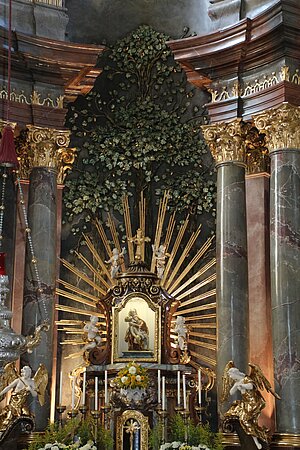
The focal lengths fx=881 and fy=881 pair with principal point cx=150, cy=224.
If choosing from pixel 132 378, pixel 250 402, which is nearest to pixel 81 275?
pixel 132 378

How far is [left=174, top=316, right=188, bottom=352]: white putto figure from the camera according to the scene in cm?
1394

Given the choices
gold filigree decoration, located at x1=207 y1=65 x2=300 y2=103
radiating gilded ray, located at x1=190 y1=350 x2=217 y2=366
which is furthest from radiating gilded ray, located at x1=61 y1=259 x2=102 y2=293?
gold filigree decoration, located at x1=207 y1=65 x2=300 y2=103

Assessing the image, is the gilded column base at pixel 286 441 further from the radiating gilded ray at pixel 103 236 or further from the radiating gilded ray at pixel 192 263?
the radiating gilded ray at pixel 103 236

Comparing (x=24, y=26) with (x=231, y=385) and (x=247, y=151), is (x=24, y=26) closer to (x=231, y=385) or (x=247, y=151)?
(x=247, y=151)

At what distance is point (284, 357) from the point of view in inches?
483

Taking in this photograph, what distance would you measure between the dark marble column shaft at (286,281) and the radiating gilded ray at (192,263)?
226 cm

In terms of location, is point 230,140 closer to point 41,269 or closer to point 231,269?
point 231,269

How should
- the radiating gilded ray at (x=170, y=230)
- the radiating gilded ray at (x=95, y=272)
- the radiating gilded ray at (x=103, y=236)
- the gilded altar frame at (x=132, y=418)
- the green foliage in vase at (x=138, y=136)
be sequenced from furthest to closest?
1. the green foliage in vase at (x=138, y=136)
2. the radiating gilded ray at (x=170, y=230)
3. the radiating gilded ray at (x=103, y=236)
4. the radiating gilded ray at (x=95, y=272)
5. the gilded altar frame at (x=132, y=418)

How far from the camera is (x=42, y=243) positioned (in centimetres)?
1330

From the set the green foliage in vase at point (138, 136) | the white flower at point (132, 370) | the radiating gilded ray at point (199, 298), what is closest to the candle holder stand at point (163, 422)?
the white flower at point (132, 370)

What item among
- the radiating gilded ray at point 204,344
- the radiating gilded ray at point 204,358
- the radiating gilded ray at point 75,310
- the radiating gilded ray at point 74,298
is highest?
the radiating gilded ray at point 74,298

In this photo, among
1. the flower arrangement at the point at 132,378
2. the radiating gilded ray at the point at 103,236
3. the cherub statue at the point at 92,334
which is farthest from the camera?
the radiating gilded ray at the point at 103,236

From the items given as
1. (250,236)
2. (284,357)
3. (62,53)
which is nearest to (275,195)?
(250,236)

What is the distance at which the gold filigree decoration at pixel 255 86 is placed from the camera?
42.8 ft
